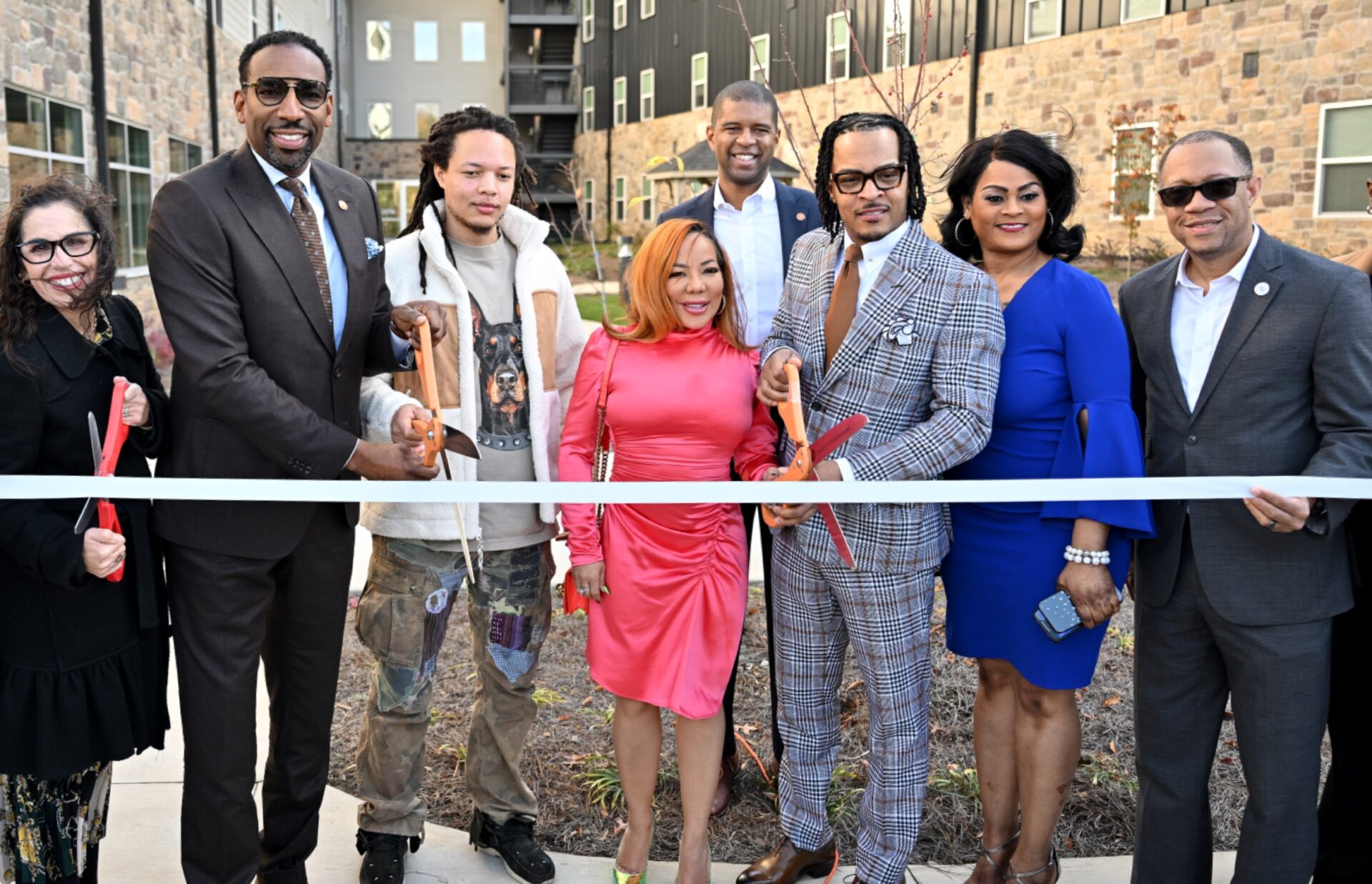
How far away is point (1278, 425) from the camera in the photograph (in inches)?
106

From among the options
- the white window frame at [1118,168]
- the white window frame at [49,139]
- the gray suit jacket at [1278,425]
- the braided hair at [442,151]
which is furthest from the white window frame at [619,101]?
the gray suit jacket at [1278,425]

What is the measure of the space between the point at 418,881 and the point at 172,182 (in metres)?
2.06

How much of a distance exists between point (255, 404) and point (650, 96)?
2969 cm

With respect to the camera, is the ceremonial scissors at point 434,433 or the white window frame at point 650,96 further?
the white window frame at point 650,96

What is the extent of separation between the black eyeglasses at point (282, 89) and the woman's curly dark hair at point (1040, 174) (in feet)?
5.59

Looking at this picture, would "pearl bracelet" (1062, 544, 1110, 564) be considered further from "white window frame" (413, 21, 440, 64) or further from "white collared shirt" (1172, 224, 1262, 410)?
"white window frame" (413, 21, 440, 64)

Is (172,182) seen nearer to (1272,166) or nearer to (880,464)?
(880,464)

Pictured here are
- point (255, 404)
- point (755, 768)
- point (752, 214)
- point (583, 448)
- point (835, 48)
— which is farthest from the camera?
point (835, 48)

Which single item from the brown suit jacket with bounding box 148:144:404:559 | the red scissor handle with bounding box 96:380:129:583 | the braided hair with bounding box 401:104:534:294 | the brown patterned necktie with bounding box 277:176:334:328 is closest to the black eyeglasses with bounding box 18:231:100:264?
the brown suit jacket with bounding box 148:144:404:559

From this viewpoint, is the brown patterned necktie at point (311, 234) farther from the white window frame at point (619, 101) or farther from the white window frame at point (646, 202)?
the white window frame at point (619, 101)

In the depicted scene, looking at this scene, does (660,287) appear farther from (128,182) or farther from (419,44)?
(419,44)

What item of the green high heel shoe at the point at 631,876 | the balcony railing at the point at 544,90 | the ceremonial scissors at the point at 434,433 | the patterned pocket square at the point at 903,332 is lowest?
the green high heel shoe at the point at 631,876

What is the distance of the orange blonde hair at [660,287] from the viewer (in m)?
3.09

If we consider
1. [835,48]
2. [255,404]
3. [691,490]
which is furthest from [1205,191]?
[835,48]
